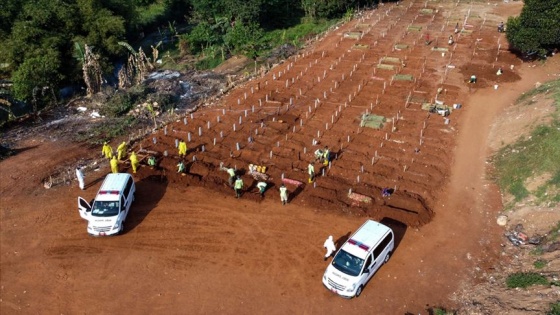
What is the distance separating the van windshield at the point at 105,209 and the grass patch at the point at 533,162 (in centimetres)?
1849

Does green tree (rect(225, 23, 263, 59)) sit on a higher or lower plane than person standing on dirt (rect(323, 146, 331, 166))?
higher

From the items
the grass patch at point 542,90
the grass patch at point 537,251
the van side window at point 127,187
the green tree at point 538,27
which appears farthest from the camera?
the green tree at point 538,27

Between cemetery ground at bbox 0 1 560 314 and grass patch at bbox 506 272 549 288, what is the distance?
1.04 m

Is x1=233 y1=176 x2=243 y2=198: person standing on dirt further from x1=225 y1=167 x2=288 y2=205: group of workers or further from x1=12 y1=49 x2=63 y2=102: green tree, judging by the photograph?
x1=12 y1=49 x2=63 y2=102: green tree

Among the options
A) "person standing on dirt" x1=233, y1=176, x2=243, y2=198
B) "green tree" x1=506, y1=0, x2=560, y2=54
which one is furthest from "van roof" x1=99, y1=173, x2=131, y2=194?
"green tree" x1=506, y1=0, x2=560, y2=54

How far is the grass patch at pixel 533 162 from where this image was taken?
67.3 feet

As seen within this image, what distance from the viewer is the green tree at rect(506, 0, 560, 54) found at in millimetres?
33094

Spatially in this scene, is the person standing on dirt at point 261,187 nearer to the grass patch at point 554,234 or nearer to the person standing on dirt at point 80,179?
the person standing on dirt at point 80,179

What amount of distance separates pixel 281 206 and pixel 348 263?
5.86 m

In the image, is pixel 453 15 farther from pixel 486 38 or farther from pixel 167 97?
pixel 167 97

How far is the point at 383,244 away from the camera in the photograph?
17.1 meters

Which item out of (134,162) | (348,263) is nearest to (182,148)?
(134,162)

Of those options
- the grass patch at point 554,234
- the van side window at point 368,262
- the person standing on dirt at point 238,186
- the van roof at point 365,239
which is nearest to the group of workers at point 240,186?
the person standing on dirt at point 238,186

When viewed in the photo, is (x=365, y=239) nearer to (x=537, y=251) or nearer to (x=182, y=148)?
(x=537, y=251)
